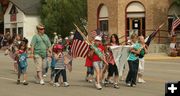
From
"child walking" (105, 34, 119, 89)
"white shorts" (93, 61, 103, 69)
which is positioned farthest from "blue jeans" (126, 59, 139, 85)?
"white shorts" (93, 61, 103, 69)

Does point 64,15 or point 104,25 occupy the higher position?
point 64,15

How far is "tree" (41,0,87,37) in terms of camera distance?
55312 mm

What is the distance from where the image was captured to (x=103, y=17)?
1708 inches

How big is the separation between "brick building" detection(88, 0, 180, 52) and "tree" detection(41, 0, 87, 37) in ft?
44.9

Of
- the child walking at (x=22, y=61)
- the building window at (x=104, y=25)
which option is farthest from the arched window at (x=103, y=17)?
the child walking at (x=22, y=61)

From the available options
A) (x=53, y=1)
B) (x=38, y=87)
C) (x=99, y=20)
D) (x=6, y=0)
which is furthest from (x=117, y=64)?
(x=6, y=0)

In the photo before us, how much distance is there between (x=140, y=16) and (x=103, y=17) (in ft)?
12.8

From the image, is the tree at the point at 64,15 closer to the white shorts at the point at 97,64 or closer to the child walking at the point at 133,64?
the child walking at the point at 133,64

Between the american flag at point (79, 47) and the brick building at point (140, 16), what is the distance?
1002 inches

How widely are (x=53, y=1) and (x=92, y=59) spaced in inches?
1707

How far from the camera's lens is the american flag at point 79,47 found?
14539mm

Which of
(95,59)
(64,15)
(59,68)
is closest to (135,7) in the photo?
(64,15)

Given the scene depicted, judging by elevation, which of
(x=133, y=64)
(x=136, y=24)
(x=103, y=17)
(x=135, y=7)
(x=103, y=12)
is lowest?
(x=133, y=64)

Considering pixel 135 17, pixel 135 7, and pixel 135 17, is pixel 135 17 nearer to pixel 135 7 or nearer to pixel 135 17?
pixel 135 17
